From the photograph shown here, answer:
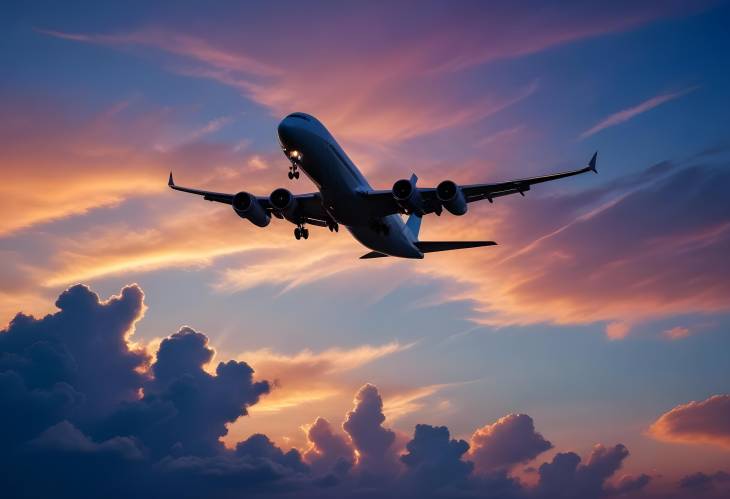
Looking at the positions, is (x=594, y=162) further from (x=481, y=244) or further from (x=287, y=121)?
(x=287, y=121)

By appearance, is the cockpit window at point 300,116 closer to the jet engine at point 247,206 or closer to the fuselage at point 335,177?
the fuselage at point 335,177

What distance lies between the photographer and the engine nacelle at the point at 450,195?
63.2m

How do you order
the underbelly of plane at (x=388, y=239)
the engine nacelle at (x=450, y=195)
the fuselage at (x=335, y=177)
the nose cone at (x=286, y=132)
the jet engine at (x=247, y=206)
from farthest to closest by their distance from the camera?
the underbelly of plane at (x=388, y=239)
the jet engine at (x=247, y=206)
the engine nacelle at (x=450, y=195)
the fuselage at (x=335, y=177)
the nose cone at (x=286, y=132)

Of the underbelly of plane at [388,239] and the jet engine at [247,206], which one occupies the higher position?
the jet engine at [247,206]

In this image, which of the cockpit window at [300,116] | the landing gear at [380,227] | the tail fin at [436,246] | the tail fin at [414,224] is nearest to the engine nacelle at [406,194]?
the landing gear at [380,227]

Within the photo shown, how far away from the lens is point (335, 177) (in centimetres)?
6094

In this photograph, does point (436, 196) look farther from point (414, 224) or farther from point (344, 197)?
point (414, 224)

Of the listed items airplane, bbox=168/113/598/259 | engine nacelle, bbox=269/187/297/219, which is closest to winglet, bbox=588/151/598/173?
airplane, bbox=168/113/598/259

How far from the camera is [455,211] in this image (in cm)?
6397

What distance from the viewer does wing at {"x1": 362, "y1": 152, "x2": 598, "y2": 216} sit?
63344 millimetres

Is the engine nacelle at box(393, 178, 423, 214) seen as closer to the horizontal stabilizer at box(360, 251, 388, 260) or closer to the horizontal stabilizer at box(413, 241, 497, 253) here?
the horizontal stabilizer at box(413, 241, 497, 253)

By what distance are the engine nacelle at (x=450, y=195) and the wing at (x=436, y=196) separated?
2.06ft

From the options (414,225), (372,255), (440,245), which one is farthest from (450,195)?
(414,225)

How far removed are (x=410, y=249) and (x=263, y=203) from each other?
15.0m
